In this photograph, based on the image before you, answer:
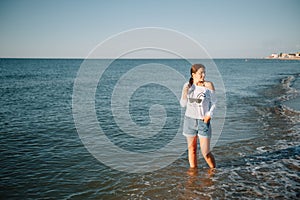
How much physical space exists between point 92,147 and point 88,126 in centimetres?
329

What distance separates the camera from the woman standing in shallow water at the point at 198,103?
5.66 m

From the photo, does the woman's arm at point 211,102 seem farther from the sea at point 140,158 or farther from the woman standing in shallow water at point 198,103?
the sea at point 140,158

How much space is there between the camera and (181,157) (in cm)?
800

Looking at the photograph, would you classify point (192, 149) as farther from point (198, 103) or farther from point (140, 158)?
point (140, 158)

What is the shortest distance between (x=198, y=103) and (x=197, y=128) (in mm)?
675

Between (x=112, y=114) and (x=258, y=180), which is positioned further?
(x=112, y=114)

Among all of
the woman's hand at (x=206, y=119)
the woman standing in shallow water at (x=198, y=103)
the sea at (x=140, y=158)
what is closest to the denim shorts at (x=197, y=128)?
the woman standing in shallow water at (x=198, y=103)

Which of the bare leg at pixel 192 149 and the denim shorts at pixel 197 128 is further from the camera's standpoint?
the bare leg at pixel 192 149

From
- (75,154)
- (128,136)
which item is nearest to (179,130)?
(128,136)

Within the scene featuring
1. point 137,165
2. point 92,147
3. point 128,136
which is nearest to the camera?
point 137,165

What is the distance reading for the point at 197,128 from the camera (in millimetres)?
5980

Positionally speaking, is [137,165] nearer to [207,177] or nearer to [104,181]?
[104,181]

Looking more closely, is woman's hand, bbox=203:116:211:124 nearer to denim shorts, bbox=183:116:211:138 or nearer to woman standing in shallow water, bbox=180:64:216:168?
woman standing in shallow water, bbox=180:64:216:168

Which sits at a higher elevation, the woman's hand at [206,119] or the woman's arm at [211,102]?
the woman's arm at [211,102]
